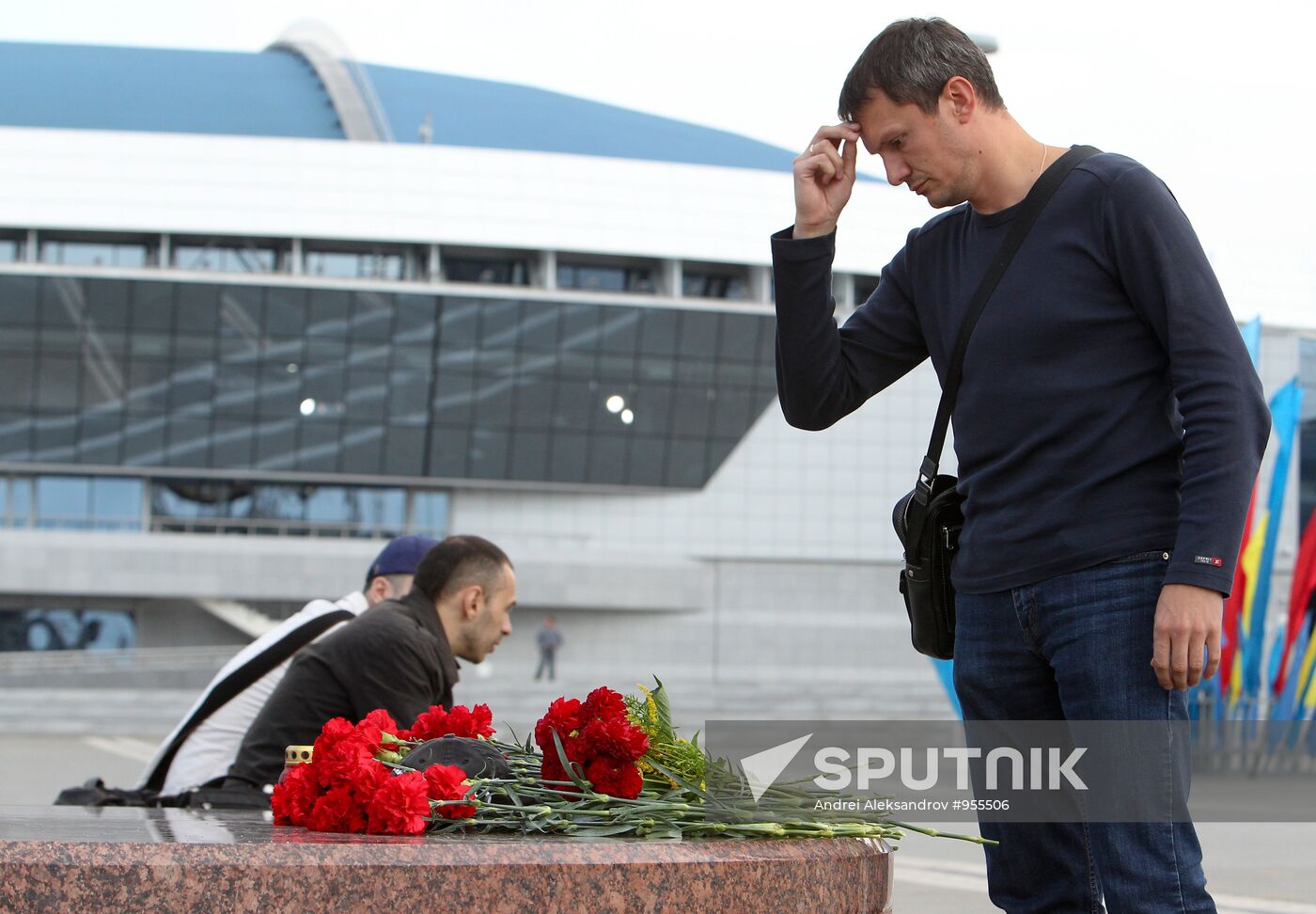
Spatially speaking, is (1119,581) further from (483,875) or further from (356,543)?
(356,543)

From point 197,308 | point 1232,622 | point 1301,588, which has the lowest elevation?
point 1232,622

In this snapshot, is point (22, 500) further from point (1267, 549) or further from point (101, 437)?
point (1267, 549)

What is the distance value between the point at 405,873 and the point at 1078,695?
100 cm

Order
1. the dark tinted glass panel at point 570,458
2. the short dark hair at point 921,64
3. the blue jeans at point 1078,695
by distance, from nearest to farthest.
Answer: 1. the blue jeans at point 1078,695
2. the short dark hair at point 921,64
3. the dark tinted glass panel at point 570,458

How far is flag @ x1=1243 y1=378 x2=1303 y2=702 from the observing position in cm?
1647

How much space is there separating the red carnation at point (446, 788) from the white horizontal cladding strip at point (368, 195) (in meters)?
32.8

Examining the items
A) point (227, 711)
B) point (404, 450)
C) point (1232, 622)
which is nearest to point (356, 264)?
point (404, 450)

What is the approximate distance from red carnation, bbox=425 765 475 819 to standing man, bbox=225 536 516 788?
1.66m

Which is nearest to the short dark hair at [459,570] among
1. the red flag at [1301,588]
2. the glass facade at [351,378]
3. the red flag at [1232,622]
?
the red flag at [1232,622]

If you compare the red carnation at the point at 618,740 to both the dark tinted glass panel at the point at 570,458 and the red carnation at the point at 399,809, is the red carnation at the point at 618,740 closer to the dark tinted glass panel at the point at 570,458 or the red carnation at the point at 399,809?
the red carnation at the point at 399,809

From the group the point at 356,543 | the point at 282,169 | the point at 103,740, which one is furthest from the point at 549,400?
the point at 103,740

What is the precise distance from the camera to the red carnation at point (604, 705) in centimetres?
240

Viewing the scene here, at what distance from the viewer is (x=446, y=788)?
225cm

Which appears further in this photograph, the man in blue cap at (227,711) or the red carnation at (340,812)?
the man in blue cap at (227,711)
